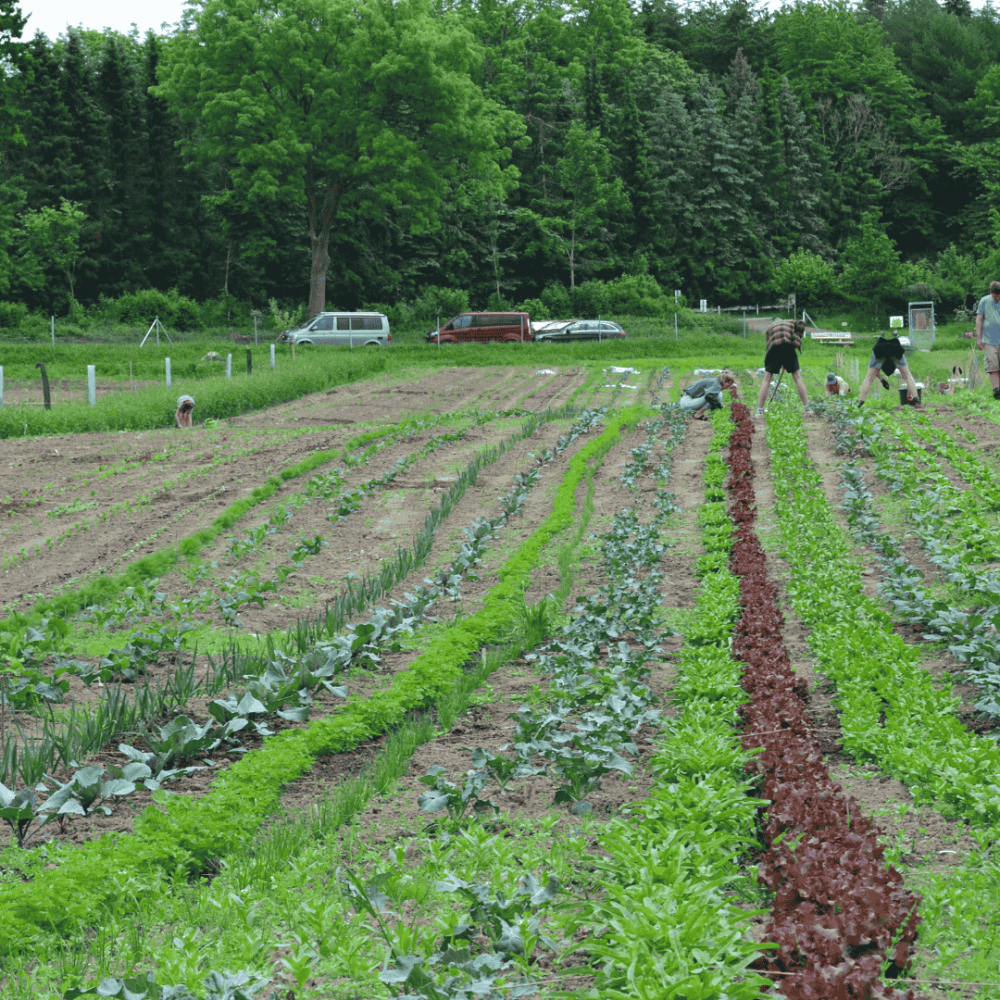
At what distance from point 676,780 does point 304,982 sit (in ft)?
6.42

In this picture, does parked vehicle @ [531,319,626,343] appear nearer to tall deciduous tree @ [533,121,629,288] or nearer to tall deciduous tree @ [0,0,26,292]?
tall deciduous tree @ [533,121,629,288]

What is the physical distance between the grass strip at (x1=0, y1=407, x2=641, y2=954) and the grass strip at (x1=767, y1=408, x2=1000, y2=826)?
219cm

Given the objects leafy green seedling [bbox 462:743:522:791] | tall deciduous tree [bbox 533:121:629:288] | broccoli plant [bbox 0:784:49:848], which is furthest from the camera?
tall deciduous tree [bbox 533:121:629:288]

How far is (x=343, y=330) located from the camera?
125 ft

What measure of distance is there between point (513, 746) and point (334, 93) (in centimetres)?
3902

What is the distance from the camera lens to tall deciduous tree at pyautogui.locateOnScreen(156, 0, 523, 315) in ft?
130

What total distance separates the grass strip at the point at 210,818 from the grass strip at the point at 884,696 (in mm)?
2194

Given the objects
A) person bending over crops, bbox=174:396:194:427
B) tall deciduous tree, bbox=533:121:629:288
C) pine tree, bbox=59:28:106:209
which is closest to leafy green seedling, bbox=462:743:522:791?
person bending over crops, bbox=174:396:194:427

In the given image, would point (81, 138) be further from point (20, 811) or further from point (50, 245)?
point (20, 811)

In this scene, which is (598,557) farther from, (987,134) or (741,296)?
(987,134)

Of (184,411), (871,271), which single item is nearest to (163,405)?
(184,411)

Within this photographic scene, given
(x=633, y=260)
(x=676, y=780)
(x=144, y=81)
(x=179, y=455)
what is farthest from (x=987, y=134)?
(x=676, y=780)

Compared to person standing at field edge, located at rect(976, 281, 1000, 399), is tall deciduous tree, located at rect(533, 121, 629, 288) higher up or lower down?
higher up

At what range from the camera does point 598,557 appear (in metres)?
9.33
